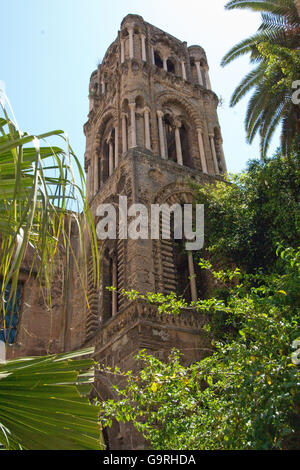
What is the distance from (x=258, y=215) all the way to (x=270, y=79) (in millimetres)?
3748

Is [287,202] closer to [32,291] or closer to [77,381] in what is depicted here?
[32,291]

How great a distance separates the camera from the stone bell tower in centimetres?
1079

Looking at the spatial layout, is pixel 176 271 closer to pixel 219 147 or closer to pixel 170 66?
pixel 219 147

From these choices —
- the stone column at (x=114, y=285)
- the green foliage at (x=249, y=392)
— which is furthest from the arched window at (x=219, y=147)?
the green foliage at (x=249, y=392)

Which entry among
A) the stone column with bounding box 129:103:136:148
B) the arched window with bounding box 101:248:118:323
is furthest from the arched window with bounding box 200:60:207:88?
the arched window with bounding box 101:248:118:323

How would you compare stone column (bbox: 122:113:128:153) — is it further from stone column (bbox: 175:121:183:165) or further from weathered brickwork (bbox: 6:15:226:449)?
stone column (bbox: 175:121:183:165)

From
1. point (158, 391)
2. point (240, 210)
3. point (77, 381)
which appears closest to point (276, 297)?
point (158, 391)

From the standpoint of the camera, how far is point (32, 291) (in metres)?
14.2

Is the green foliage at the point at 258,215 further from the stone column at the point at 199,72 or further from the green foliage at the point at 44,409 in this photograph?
the stone column at the point at 199,72

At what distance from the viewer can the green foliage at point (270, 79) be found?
1264cm

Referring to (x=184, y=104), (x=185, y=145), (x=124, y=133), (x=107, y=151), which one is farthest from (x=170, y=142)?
(x=124, y=133)

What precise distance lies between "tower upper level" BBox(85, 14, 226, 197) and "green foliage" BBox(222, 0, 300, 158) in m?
3.50

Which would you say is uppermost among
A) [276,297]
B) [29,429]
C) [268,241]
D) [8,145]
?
[268,241]

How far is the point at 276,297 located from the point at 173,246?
7.06m
